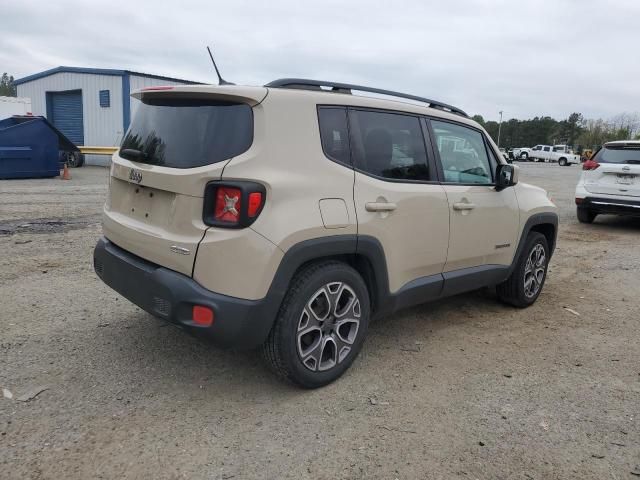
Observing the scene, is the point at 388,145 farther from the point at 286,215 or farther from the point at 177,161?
the point at 177,161

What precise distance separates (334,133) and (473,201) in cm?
145

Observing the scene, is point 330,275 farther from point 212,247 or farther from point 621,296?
point 621,296

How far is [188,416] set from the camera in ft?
9.40

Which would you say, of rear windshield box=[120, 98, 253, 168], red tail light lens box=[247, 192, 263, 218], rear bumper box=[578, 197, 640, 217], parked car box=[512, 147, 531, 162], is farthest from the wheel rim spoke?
parked car box=[512, 147, 531, 162]

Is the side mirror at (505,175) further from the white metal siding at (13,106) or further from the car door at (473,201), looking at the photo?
the white metal siding at (13,106)

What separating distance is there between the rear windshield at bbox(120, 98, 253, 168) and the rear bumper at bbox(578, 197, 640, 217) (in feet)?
28.4

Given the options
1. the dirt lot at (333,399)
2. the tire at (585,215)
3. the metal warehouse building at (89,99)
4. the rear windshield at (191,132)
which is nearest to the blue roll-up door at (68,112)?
the metal warehouse building at (89,99)

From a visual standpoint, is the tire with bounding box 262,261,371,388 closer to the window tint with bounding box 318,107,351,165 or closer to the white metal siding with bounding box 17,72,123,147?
the window tint with bounding box 318,107,351,165

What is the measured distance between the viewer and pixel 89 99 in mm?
21312

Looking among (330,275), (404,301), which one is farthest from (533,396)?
(330,275)

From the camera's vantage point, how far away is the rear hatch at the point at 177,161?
9.16 ft

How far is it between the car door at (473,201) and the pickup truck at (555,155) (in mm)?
47173

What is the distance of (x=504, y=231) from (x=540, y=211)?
0.73 meters

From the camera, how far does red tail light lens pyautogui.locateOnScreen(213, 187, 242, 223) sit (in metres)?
2.70
